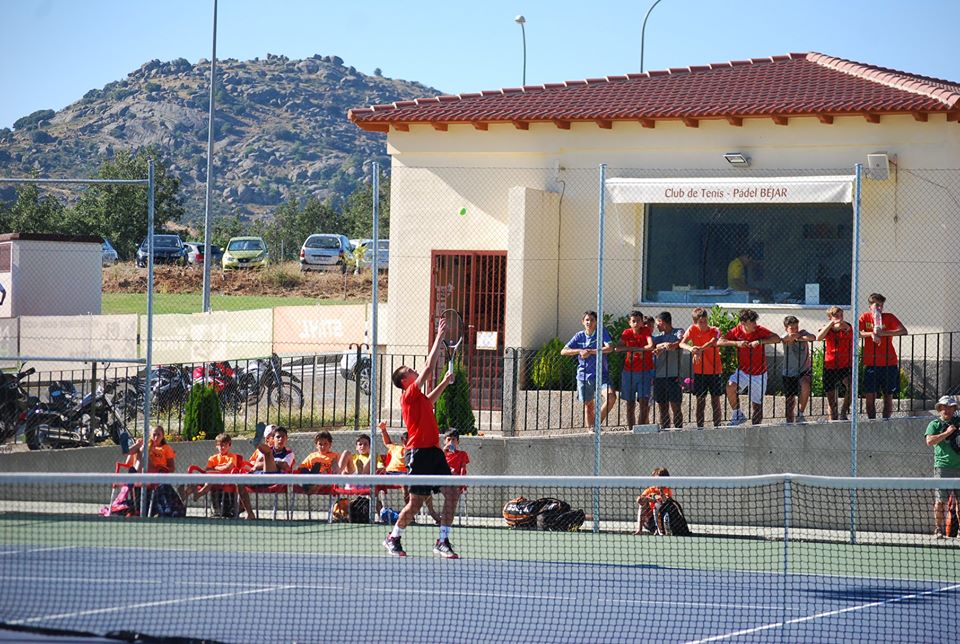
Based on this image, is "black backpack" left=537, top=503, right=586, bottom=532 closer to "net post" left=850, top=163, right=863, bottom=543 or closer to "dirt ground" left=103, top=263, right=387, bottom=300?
"net post" left=850, top=163, right=863, bottom=543

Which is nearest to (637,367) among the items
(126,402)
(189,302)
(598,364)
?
(598,364)

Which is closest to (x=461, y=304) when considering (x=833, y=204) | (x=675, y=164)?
(x=675, y=164)

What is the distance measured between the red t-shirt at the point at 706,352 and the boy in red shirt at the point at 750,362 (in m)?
0.14

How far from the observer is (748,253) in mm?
18938

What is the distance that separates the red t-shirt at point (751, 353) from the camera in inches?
655

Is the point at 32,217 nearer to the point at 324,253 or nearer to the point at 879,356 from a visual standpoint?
the point at 324,253

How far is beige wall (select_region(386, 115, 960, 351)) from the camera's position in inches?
693

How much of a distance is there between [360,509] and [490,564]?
3.76m

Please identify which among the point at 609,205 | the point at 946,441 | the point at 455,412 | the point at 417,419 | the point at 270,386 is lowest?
the point at 946,441

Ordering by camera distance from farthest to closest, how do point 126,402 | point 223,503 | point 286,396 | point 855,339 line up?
point 286,396, point 126,402, point 223,503, point 855,339

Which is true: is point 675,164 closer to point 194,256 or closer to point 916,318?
point 916,318

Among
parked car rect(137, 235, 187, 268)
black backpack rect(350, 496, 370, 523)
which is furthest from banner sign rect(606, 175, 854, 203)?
parked car rect(137, 235, 187, 268)

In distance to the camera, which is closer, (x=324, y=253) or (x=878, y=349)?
(x=878, y=349)

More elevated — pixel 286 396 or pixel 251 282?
pixel 251 282
